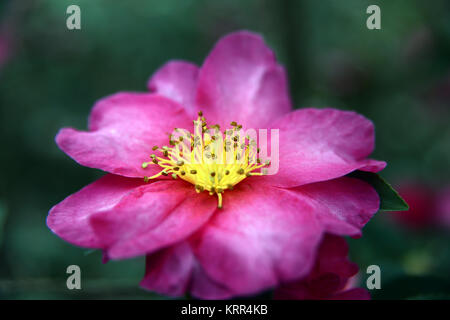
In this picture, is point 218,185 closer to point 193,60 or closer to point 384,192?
point 384,192

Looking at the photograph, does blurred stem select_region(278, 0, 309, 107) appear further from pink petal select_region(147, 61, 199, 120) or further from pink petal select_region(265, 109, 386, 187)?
pink petal select_region(265, 109, 386, 187)

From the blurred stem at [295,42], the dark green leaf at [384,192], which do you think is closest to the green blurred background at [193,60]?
the blurred stem at [295,42]

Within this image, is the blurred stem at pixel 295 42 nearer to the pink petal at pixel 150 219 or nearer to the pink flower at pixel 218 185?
the pink flower at pixel 218 185

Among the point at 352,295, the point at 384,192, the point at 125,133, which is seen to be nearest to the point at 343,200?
the point at 384,192

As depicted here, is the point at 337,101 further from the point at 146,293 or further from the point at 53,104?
the point at 146,293

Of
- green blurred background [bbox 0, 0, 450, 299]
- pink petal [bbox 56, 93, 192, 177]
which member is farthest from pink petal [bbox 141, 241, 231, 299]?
green blurred background [bbox 0, 0, 450, 299]
